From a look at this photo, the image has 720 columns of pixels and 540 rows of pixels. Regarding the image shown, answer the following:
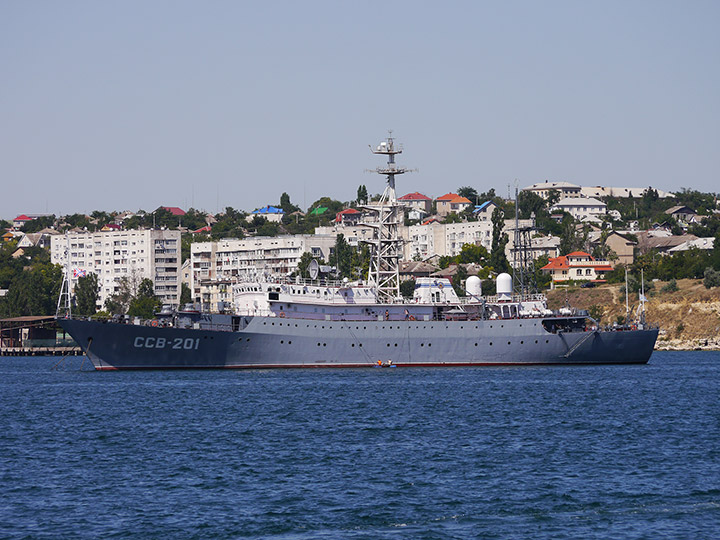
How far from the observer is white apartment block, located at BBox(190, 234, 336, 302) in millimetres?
140000

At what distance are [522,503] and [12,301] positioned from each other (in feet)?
361

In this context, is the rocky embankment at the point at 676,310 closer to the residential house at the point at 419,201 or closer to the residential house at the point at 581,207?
the residential house at the point at 581,207

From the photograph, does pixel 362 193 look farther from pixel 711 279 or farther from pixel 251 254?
pixel 711 279

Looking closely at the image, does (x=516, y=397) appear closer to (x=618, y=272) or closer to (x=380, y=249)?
(x=380, y=249)

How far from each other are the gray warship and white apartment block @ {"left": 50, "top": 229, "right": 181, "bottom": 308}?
8480 centimetres

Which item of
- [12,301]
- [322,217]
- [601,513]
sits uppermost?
[322,217]

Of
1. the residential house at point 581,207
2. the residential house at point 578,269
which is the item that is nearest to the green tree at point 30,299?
the residential house at point 578,269

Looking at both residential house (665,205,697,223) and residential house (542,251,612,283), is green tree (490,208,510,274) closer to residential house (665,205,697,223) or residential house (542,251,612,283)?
residential house (542,251,612,283)

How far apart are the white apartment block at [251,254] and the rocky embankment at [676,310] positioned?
139 feet

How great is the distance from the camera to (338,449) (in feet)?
98.1

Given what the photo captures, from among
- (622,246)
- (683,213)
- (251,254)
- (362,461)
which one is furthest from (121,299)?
(362,461)

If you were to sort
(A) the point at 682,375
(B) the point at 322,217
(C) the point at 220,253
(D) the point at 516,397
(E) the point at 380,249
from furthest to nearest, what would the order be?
(B) the point at 322,217
(C) the point at 220,253
(E) the point at 380,249
(A) the point at 682,375
(D) the point at 516,397

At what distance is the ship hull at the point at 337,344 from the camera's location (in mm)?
58031

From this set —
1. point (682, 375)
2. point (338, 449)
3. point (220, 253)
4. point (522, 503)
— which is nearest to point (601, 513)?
point (522, 503)
